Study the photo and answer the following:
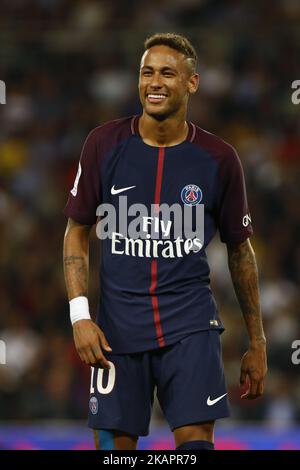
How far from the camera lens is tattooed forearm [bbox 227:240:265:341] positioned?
5176 mm

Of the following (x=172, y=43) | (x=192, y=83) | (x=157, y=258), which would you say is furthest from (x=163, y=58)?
(x=157, y=258)

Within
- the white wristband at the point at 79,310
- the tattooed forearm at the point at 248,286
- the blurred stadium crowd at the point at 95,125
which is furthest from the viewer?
the blurred stadium crowd at the point at 95,125

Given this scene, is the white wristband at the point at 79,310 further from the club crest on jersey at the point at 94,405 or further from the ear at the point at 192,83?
the ear at the point at 192,83

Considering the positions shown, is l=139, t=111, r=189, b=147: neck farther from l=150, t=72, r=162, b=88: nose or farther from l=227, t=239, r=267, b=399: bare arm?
l=227, t=239, r=267, b=399: bare arm

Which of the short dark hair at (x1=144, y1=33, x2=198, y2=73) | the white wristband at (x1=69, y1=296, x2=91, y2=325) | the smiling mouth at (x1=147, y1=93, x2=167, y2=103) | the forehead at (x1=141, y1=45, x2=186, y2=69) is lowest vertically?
the white wristband at (x1=69, y1=296, x2=91, y2=325)

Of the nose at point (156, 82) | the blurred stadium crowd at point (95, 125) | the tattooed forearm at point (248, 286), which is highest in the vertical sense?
the blurred stadium crowd at point (95, 125)

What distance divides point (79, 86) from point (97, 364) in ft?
26.2

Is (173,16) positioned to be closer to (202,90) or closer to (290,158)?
(202,90)

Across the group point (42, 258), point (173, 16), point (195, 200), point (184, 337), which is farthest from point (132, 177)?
point (173, 16)

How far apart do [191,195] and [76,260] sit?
1.91ft

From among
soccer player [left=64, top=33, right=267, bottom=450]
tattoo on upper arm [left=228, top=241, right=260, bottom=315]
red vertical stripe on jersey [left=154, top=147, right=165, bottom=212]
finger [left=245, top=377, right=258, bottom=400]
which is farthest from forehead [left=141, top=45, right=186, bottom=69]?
finger [left=245, top=377, right=258, bottom=400]

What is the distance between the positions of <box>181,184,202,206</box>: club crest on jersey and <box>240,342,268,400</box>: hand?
713 millimetres
